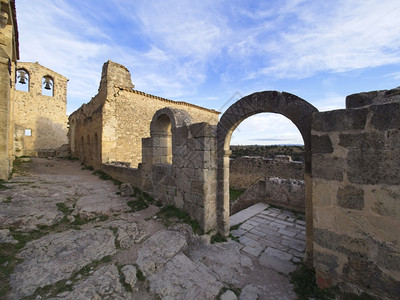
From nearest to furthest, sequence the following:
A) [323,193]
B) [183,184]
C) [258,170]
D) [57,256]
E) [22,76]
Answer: [323,193] → [57,256] → [183,184] → [258,170] → [22,76]

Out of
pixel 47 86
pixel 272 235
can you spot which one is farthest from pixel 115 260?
pixel 47 86

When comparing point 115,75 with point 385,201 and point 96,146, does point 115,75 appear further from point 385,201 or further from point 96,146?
point 385,201

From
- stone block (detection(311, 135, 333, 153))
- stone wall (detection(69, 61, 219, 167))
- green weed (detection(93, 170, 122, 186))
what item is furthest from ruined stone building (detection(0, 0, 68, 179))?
stone block (detection(311, 135, 333, 153))

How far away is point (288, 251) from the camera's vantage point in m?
3.59

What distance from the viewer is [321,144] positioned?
2387mm

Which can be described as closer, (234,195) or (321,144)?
(321,144)

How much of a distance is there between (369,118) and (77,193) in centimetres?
702

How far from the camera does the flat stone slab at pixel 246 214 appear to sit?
4.93m

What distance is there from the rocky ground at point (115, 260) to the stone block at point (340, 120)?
7.49 feet

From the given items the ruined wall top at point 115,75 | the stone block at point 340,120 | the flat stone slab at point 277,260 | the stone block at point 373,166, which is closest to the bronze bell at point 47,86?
the ruined wall top at point 115,75

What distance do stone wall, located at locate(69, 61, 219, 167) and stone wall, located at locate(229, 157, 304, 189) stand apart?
593 cm

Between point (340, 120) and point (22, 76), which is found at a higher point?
point (22, 76)

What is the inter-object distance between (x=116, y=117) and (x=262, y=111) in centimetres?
967

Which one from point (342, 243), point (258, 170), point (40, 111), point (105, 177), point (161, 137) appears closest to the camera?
point (342, 243)
